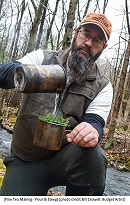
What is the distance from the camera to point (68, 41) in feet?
16.0

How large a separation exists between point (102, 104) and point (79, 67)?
A: 0.32 metres

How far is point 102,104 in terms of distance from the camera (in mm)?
2180

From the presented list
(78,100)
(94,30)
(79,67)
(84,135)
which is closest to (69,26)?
(94,30)

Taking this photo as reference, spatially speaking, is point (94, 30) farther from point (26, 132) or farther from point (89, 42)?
point (26, 132)

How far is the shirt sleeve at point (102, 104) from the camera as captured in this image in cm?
212

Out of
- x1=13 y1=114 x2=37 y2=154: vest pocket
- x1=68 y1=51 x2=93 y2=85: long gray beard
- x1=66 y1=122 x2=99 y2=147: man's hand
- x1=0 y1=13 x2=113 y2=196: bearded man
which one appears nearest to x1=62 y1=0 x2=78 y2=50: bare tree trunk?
x1=0 y1=13 x2=113 y2=196: bearded man

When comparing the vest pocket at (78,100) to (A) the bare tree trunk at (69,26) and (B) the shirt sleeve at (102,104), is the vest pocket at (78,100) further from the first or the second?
(A) the bare tree trunk at (69,26)

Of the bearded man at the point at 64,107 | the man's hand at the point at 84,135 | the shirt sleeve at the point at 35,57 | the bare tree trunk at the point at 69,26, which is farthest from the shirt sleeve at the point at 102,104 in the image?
the bare tree trunk at the point at 69,26

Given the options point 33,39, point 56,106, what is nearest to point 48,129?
point 56,106

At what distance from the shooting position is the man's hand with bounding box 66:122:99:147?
1739 millimetres

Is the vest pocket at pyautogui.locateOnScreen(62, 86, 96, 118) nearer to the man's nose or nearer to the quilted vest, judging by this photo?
the quilted vest

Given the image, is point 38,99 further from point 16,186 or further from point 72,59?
point 16,186

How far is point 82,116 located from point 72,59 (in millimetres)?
425

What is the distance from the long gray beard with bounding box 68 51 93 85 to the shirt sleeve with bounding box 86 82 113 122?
168 mm
